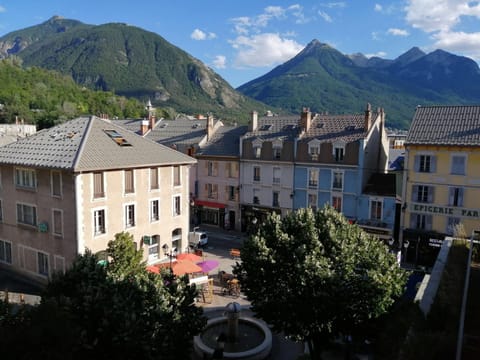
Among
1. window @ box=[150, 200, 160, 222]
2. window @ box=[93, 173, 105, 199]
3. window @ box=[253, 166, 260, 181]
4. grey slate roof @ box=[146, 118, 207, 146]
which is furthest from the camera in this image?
grey slate roof @ box=[146, 118, 207, 146]

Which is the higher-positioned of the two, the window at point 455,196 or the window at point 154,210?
the window at point 455,196

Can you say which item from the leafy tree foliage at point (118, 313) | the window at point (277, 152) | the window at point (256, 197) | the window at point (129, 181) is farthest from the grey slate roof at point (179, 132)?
the leafy tree foliage at point (118, 313)

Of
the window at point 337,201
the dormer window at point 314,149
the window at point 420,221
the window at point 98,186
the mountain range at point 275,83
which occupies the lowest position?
the window at point 420,221

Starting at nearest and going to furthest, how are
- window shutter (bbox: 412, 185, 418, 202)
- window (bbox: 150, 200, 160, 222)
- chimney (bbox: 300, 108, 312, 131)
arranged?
window (bbox: 150, 200, 160, 222) < window shutter (bbox: 412, 185, 418, 202) < chimney (bbox: 300, 108, 312, 131)

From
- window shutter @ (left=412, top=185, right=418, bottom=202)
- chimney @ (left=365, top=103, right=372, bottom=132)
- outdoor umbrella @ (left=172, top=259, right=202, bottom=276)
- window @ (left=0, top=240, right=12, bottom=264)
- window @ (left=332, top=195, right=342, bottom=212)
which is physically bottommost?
window @ (left=0, top=240, right=12, bottom=264)

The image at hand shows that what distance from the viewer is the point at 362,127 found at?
36688mm

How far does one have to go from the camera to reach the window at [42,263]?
2605 centimetres

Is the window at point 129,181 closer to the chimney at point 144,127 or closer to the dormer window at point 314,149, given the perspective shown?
the dormer window at point 314,149

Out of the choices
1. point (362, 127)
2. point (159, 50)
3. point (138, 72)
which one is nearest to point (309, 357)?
point (362, 127)

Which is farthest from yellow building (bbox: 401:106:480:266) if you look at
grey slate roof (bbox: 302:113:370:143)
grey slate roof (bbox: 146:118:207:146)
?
grey slate roof (bbox: 146:118:207:146)

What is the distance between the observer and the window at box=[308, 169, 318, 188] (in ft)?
124

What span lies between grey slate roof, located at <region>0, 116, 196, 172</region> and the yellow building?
19003 mm

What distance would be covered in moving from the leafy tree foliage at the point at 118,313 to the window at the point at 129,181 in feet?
41.6

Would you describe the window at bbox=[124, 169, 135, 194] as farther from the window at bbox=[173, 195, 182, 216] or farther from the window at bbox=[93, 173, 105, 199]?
the window at bbox=[173, 195, 182, 216]
